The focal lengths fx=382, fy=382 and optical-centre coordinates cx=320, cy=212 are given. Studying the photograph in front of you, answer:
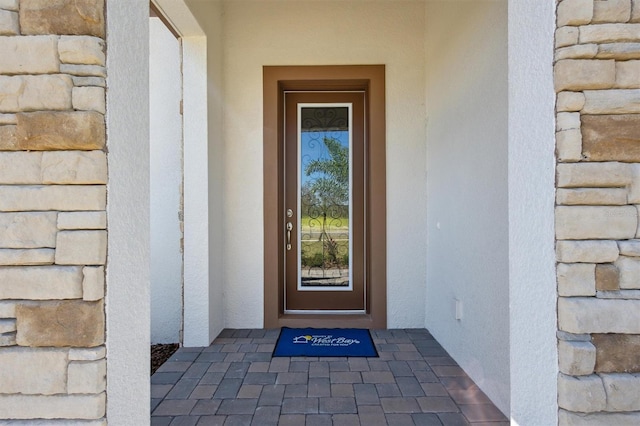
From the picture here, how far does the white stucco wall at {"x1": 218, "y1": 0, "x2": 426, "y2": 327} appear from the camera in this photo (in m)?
3.66

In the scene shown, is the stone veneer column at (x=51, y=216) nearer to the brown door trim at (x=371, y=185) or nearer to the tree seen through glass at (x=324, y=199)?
the brown door trim at (x=371, y=185)

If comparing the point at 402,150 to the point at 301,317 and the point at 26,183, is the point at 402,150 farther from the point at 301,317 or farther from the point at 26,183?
the point at 26,183

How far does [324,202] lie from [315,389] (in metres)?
1.95

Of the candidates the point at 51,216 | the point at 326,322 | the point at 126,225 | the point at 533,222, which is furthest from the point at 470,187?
the point at 51,216

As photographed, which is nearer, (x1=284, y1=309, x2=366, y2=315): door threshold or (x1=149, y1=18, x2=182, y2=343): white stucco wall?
(x1=149, y1=18, x2=182, y2=343): white stucco wall

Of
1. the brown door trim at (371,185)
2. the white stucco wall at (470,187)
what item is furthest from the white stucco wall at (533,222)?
the brown door trim at (371,185)

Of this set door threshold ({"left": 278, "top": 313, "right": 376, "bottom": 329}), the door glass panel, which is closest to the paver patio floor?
door threshold ({"left": 278, "top": 313, "right": 376, "bottom": 329})

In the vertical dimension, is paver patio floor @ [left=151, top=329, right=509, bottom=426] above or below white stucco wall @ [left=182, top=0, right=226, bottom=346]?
below

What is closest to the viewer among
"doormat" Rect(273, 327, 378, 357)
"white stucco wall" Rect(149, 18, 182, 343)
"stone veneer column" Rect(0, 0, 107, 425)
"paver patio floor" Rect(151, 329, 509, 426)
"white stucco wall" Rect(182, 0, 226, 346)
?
"stone veneer column" Rect(0, 0, 107, 425)

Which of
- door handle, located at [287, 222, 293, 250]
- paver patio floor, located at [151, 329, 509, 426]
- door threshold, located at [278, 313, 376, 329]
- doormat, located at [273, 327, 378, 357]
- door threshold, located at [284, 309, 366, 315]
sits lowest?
paver patio floor, located at [151, 329, 509, 426]

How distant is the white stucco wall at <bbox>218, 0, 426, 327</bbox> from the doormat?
393 millimetres

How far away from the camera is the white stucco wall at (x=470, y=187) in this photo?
7.11 ft

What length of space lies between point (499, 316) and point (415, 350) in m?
1.08

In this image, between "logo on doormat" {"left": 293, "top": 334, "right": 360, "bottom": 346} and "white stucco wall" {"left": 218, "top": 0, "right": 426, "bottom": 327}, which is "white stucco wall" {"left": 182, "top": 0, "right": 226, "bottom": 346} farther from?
"logo on doormat" {"left": 293, "top": 334, "right": 360, "bottom": 346}
